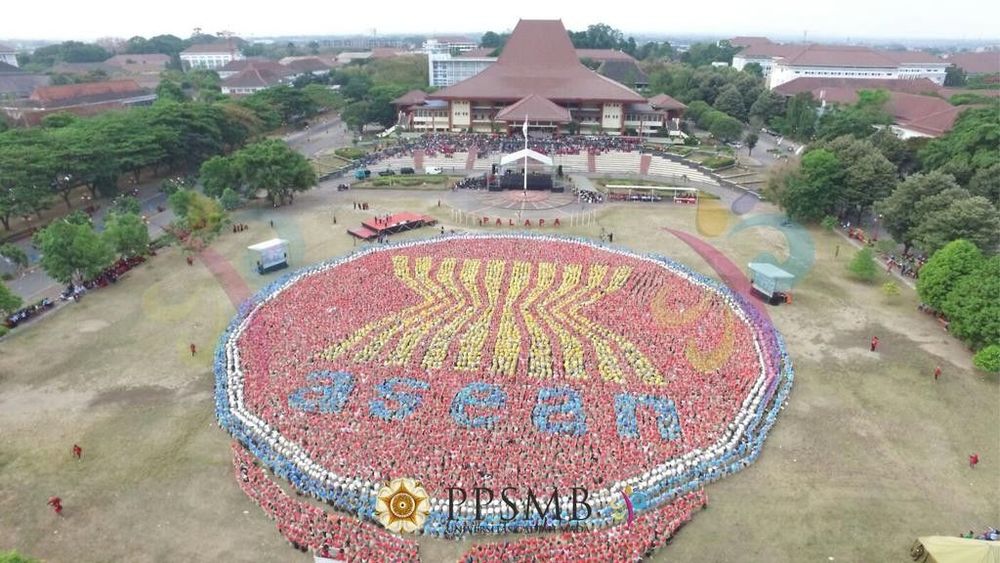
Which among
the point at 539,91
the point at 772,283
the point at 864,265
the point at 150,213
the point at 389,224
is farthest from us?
the point at 539,91

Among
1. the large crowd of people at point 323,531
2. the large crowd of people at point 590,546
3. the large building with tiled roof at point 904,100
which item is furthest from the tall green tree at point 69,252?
the large building with tiled roof at point 904,100

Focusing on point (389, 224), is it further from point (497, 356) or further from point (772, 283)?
point (772, 283)

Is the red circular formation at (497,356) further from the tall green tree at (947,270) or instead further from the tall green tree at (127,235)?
the tall green tree at (127,235)

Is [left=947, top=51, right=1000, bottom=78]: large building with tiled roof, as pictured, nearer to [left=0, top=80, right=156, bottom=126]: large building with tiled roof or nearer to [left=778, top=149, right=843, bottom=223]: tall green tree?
[left=778, top=149, right=843, bottom=223]: tall green tree

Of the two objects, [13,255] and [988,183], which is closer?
[13,255]

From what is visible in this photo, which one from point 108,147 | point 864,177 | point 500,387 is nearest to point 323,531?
point 500,387

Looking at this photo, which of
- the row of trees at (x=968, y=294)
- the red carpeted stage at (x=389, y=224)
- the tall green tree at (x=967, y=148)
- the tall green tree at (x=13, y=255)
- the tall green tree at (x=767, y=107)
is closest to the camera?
the row of trees at (x=968, y=294)
